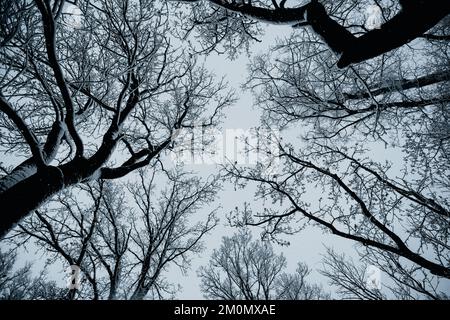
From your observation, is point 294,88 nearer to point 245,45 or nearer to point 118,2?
point 245,45

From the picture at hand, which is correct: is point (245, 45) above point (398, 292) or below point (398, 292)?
above

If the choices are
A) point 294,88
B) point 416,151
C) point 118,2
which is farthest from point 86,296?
point 416,151

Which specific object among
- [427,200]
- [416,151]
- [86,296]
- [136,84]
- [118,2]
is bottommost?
[86,296]

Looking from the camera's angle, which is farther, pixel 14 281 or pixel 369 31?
pixel 14 281

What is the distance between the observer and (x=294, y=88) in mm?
6879

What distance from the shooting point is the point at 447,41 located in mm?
4891

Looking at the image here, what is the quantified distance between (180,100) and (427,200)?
5966 millimetres

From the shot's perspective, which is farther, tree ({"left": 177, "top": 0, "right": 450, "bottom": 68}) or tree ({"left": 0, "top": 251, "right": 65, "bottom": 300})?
tree ({"left": 0, "top": 251, "right": 65, "bottom": 300})

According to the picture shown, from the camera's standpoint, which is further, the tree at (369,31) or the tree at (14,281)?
the tree at (14,281)

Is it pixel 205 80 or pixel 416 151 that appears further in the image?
pixel 205 80
